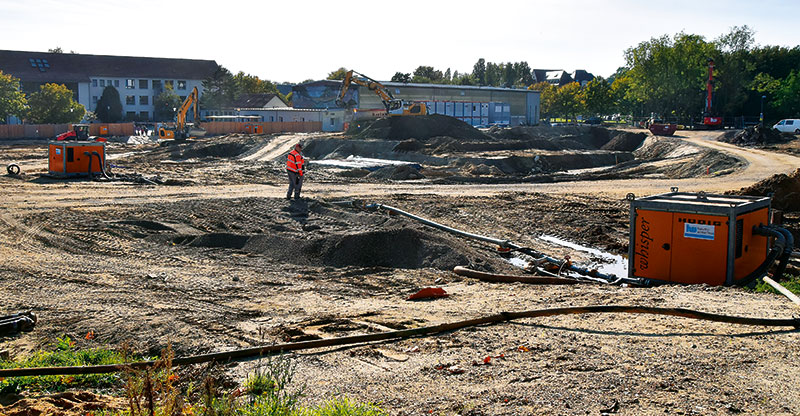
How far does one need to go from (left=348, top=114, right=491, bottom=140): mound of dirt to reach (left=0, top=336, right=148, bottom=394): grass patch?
1504 inches

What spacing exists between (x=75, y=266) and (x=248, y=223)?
574cm

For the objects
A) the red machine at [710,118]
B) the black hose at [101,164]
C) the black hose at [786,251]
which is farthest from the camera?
the red machine at [710,118]

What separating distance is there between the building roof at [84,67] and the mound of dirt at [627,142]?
64.0 meters

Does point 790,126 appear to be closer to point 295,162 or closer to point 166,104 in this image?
point 295,162

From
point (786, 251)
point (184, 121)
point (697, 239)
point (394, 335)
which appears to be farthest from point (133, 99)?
point (394, 335)

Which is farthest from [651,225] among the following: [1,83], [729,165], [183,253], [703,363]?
[1,83]

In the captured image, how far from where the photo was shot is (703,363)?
5.63 metres

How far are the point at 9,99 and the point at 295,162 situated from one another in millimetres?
56278

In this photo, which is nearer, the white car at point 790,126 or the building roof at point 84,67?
the white car at point 790,126

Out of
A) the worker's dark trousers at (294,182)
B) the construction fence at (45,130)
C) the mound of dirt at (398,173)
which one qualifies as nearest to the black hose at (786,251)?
the worker's dark trousers at (294,182)

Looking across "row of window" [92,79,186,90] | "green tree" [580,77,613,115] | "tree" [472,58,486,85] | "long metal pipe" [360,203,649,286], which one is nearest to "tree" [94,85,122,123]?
"row of window" [92,79,186,90]

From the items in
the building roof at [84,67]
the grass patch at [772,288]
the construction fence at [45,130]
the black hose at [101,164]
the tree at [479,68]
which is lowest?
the grass patch at [772,288]

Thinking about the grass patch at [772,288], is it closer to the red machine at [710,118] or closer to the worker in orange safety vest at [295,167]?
the worker in orange safety vest at [295,167]

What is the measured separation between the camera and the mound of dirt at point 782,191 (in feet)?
58.2
